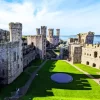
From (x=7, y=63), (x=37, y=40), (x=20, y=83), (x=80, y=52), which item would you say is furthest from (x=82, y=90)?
(x=37, y=40)

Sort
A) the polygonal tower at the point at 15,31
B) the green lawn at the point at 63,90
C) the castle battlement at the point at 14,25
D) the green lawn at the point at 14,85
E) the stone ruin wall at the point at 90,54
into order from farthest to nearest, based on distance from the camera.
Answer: the stone ruin wall at the point at 90,54 → the polygonal tower at the point at 15,31 → the castle battlement at the point at 14,25 → the green lawn at the point at 14,85 → the green lawn at the point at 63,90

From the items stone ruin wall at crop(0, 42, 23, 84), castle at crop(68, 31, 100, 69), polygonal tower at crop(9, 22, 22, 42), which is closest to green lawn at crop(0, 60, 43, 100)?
stone ruin wall at crop(0, 42, 23, 84)

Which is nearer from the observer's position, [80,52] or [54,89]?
[54,89]

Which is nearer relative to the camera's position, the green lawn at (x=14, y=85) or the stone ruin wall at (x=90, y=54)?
the green lawn at (x=14, y=85)

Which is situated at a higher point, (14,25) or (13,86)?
(14,25)

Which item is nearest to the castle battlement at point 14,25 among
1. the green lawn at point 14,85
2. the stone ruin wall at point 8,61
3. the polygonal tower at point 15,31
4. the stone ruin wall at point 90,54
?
the polygonal tower at point 15,31

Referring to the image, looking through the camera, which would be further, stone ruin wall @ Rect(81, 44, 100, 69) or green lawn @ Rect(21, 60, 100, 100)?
stone ruin wall @ Rect(81, 44, 100, 69)

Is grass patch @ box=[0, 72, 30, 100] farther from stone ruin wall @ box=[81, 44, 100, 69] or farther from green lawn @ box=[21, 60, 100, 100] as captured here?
stone ruin wall @ box=[81, 44, 100, 69]

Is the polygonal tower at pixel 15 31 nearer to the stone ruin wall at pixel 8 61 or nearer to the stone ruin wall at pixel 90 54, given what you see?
the stone ruin wall at pixel 8 61

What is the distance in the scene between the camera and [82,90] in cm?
3212

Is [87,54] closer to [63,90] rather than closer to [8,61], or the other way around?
[63,90]

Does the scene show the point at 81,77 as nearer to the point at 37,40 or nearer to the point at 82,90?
the point at 82,90

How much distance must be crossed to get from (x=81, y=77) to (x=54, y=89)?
1244 centimetres

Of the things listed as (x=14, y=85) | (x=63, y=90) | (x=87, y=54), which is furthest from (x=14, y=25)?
(x=87, y=54)
